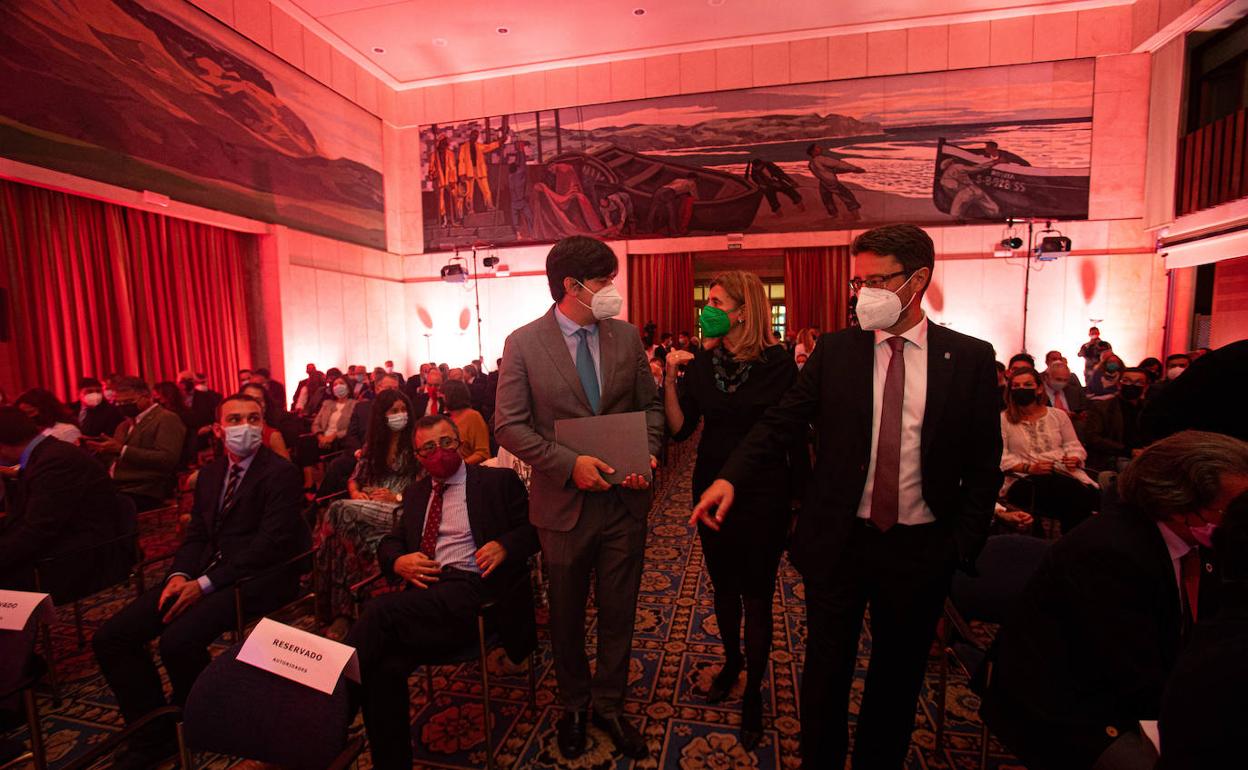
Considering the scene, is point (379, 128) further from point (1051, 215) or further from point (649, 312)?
point (1051, 215)

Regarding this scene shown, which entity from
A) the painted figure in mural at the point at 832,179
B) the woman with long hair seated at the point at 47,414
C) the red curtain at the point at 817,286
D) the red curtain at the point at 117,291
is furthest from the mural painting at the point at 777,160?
the woman with long hair seated at the point at 47,414

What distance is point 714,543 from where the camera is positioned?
2373 millimetres

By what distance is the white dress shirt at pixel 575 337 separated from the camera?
2.16m

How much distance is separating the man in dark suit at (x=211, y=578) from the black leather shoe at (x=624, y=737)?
5.43 ft

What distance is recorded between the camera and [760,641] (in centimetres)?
231

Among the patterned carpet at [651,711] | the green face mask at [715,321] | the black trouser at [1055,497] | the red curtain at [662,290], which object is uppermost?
the red curtain at [662,290]

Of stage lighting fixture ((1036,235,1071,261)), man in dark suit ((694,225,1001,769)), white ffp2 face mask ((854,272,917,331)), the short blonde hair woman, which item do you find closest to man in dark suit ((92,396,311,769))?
the short blonde hair woman

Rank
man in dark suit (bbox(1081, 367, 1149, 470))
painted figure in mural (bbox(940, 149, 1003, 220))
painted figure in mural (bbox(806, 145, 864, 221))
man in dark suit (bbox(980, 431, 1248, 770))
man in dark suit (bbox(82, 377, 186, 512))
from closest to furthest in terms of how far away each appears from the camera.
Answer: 1. man in dark suit (bbox(980, 431, 1248, 770))
2. man in dark suit (bbox(82, 377, 186, 512))
3. man in dark suit (bbox(1081, 367, 1149, 470))
4. painted figure in mural (bbox(940, 149, 1003, 220))
5. painted figure in mural (bbox(806, 145, 864, 221))

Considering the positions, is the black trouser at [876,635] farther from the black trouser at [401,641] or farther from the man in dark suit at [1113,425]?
the man in dark suit at [1113,425]

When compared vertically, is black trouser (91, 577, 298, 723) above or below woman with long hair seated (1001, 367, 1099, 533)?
below

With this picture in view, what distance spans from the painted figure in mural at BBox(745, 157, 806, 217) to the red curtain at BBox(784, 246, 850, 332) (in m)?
1.16

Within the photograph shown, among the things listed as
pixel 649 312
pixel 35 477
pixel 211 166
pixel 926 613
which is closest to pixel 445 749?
pixel 926 613

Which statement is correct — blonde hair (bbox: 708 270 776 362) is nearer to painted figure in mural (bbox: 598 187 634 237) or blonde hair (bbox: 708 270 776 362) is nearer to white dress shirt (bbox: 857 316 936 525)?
white dress shirt (bbox: 857 316 936 525)

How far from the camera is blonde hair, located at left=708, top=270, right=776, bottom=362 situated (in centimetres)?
222
